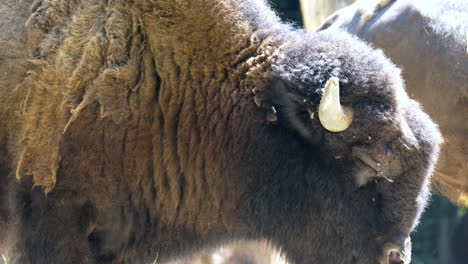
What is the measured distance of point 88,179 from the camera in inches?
114

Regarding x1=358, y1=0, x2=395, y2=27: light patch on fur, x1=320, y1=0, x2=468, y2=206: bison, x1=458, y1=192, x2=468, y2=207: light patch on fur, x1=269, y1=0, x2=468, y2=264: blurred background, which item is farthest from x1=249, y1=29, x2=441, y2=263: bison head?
x1=269, y1=0, x2=468, y2=264: blurred background

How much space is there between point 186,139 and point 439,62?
2062 mm

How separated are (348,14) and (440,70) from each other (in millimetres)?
1022

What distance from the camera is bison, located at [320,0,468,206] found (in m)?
4.19

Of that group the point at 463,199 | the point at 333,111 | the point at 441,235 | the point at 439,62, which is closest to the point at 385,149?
the point at 333,111

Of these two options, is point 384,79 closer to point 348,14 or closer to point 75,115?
point 75,115

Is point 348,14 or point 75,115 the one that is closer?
point 75,115

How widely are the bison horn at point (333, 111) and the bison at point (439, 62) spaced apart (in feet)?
5.84

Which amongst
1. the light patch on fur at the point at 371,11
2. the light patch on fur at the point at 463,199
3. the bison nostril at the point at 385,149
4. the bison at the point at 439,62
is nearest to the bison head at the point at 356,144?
the bison nostril at the point at 385,149

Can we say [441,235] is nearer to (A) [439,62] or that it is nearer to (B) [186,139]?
(A) [439,62]

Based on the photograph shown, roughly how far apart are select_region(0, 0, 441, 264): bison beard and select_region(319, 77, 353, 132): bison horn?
92 millimetres

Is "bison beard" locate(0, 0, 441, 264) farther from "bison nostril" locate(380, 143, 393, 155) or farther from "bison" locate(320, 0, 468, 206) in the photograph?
"bison" locate(320, 0, 468, 206)

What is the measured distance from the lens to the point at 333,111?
2564 millimetres

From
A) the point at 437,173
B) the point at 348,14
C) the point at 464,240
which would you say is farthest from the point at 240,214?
the point at 464,240
